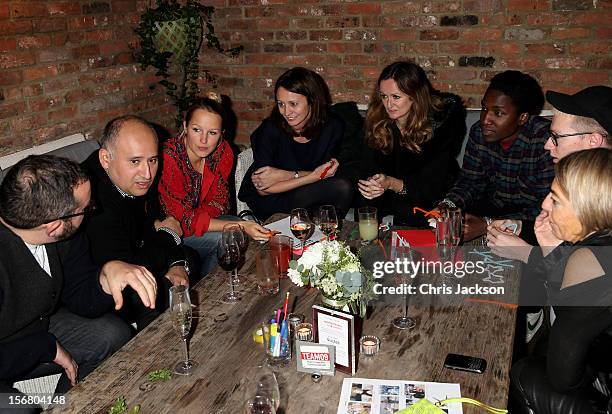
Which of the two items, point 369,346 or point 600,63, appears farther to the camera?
point 600,63

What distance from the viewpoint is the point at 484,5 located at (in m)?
3.63

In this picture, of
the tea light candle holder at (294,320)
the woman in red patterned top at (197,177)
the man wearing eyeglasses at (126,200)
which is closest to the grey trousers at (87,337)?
the man wearing eyeglasses at (126,200)

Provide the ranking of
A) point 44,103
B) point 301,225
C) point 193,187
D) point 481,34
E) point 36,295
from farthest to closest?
point 481,34, point 44,103, point 193,187, point 301,225, point 36,295

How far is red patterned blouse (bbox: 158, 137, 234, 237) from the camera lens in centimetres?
298

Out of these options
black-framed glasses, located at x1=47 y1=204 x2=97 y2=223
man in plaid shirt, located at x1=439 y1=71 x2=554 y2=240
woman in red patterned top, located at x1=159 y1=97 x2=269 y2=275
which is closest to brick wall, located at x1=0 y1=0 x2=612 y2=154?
man in plaid shirt, located at x1=439 y1=71 x2=554 y2=240

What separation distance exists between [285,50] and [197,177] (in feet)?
4.90

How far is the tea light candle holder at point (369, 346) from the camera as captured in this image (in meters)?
1.65

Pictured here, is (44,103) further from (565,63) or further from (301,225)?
(565,63)

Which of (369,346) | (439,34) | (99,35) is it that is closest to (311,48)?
(439,34)

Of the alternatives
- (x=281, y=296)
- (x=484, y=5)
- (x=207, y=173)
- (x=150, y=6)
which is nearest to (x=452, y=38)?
(x=484, y=5)

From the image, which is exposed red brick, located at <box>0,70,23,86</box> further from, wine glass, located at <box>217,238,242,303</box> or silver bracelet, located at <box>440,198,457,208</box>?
silver bracelet, located at <box>440,198,457,208</box>

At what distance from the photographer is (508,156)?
2.98 m

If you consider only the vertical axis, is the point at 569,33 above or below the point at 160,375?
above

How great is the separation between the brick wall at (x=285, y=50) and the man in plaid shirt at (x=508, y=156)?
75cm
